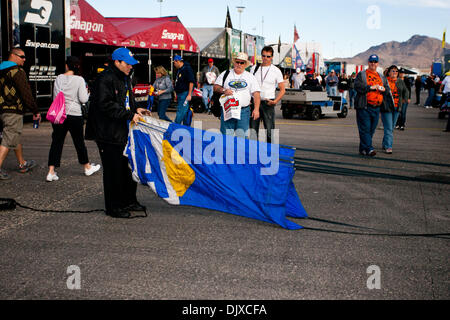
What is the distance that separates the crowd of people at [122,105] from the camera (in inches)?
217

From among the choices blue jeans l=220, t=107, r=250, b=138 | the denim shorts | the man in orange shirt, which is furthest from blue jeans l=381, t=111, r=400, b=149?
the denim shorts

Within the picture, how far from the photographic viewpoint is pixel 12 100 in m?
7.59

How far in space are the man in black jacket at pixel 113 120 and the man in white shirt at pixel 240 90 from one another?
2152 mm

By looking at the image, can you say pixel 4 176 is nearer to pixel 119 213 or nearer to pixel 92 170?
pixel 92 170

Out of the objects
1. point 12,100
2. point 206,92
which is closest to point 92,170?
point 12,100

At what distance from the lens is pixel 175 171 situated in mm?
5773

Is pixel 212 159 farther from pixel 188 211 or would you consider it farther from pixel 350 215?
pixel 350 215

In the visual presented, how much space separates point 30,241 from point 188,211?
1.89 metres

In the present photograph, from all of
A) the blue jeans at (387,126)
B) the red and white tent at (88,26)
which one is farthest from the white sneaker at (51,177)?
the red and white tent at (88,26)

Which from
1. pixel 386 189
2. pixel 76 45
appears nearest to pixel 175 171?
pixel 386 189

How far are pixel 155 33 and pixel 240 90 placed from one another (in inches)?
549

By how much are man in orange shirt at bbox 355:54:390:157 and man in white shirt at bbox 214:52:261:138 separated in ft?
10.7

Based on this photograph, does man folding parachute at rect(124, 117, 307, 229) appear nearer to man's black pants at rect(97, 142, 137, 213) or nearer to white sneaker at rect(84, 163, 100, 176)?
man's black pants at rect(97, 142, 137, 213)

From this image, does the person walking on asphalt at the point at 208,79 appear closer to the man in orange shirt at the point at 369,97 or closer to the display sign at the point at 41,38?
the display sign at the point at 41,38
